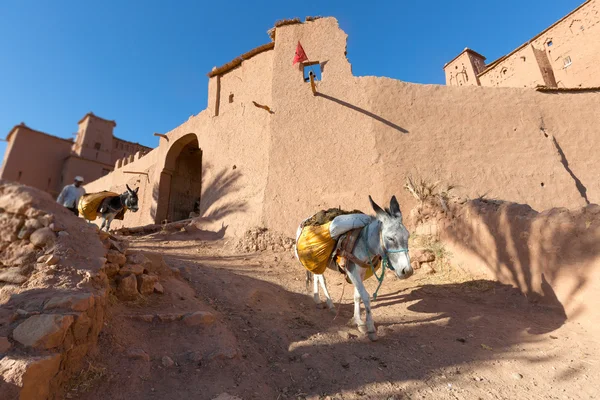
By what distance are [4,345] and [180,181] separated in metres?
14.7

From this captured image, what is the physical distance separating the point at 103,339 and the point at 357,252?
113 inches

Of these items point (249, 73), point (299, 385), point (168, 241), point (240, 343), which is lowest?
point (299, 385)

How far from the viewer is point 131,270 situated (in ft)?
12.5

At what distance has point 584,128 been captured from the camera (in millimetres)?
10898

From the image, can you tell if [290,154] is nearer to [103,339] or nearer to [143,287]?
[143,287]

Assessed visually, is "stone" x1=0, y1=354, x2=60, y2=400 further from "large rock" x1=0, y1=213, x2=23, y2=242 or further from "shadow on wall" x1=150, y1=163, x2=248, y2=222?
"shadow on wall" x1=150, y1=163, x2=248, y2=222

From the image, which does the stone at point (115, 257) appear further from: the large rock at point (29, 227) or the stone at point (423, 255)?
the stone at point (423, 255)

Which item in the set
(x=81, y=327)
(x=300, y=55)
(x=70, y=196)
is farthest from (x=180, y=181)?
(x=81, y=327)

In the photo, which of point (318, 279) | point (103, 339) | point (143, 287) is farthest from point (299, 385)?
point (318, 279)

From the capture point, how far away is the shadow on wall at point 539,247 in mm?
4531

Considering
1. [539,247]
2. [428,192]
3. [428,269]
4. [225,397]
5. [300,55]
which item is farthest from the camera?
[300,55]

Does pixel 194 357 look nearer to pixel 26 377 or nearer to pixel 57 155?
pixel 26 377

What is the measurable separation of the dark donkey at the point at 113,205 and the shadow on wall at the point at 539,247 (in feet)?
32.0

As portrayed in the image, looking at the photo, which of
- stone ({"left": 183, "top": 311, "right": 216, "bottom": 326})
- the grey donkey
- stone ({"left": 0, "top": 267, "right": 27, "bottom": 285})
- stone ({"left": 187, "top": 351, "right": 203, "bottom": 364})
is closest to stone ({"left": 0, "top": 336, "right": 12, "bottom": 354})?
stone ({"left": 0, "top": 267, "right": 27, "bottom": 285})
